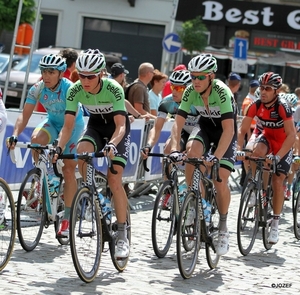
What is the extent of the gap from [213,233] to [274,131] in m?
2.44

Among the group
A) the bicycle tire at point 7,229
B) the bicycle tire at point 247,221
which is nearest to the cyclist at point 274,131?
the bicycle tire at point 247,221

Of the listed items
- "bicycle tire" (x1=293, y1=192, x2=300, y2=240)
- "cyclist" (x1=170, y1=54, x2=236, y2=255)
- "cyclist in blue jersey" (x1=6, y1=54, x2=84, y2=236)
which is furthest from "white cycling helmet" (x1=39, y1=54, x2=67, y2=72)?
"bicycle tire" (x1=293, y1=192, x2=300, y2=240)

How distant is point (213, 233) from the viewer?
883 cm

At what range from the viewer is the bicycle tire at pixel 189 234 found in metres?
8.09

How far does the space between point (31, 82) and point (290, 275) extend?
15937 millimetres

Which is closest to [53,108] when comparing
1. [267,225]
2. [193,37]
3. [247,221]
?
[247,221]

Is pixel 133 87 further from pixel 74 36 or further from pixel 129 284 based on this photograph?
pixel 74 36

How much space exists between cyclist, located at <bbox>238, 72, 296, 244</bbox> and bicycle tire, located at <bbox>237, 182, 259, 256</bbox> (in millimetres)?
392

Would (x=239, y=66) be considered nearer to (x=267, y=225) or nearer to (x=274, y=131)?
(x=274, y=131)

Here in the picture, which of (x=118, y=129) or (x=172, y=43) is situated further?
(x=172, y=43)

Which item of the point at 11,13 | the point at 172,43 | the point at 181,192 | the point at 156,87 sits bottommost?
the point at 181,192

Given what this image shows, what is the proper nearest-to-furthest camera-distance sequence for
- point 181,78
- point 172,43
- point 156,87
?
point 181,78 < point 156,87 < point 172,43

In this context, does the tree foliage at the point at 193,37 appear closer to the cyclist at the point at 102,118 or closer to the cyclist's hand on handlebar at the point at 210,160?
the cyclist at the point at 102,118

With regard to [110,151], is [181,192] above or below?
below
